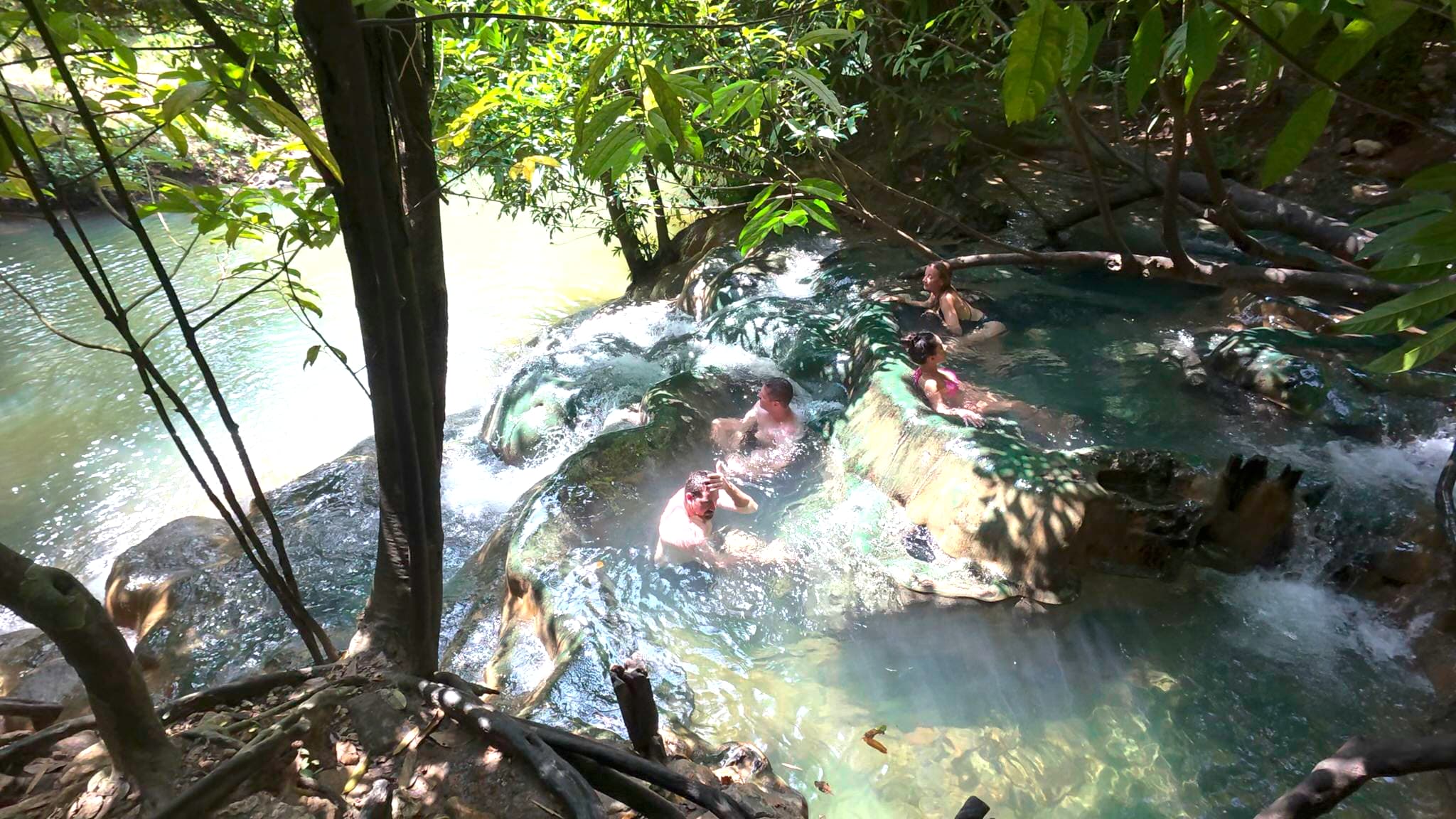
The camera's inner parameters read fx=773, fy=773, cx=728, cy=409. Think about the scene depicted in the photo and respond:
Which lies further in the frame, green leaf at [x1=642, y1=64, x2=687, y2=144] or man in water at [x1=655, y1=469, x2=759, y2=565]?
man in water at [x1=655, y1=469, x2=759, y2=565]

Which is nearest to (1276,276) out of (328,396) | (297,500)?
(297,500)

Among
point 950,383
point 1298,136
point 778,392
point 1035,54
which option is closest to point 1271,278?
point 1298,136

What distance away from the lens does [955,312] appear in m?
7.00

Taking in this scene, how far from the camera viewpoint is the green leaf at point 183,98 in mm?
1073

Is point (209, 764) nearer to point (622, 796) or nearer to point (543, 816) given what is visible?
point (543, 816)

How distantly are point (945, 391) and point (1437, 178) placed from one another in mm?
4544

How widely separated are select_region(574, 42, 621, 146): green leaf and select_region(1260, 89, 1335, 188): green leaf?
3.65 feet

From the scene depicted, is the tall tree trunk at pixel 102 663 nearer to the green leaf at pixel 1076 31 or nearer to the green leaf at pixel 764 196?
the green leaf at pixel 764 196

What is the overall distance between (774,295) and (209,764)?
726 cm

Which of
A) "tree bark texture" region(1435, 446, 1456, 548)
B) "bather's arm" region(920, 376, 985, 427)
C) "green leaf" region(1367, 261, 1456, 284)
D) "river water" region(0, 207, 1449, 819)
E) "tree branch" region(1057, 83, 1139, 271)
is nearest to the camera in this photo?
"green leaf" region(1367, 261, 1456, 284)

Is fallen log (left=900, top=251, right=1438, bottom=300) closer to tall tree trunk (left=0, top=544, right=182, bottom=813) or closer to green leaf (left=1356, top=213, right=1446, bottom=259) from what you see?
green leaf (left=1356, top=213, right=1446, bottom=259)

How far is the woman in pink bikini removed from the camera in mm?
5574

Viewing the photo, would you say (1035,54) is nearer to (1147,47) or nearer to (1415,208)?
(1147,47)

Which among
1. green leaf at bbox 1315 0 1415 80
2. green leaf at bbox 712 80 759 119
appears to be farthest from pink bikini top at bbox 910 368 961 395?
green leaf at bbox 1315 0 1415 80
